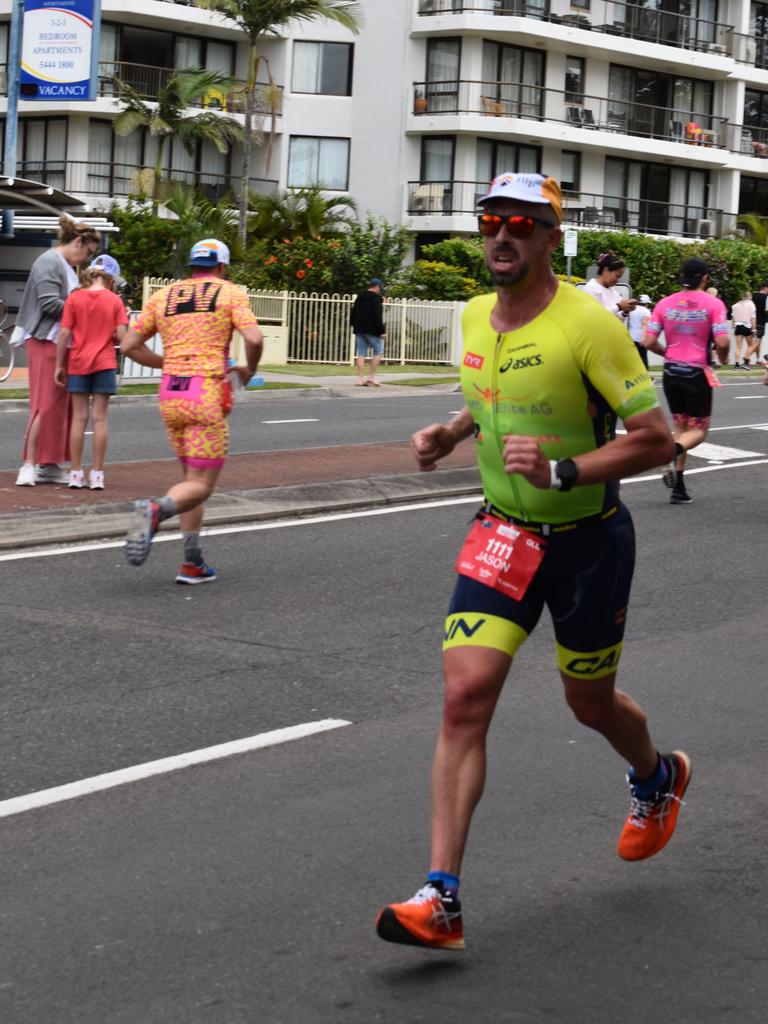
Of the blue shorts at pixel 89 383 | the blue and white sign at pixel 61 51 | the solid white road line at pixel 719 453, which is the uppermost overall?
the blue and white sign at pixel 61 51

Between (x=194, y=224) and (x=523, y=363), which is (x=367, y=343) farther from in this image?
(x=523, y=363)

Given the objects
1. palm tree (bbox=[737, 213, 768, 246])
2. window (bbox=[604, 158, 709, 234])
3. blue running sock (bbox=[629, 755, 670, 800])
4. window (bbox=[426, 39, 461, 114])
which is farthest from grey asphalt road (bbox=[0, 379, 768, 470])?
window (bbox=[604, 158, 709, 234])

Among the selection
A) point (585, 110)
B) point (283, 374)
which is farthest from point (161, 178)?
point (283, 374)

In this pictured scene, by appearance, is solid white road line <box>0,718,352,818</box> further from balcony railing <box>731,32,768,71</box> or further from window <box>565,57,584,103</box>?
balcony railing <box>731,32,768,71</box>

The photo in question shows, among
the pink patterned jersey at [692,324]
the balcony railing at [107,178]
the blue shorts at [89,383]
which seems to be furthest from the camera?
the balcony railing at [107,178]

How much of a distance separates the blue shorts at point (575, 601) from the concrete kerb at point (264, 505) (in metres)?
6.29

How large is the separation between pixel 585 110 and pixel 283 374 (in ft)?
86.0

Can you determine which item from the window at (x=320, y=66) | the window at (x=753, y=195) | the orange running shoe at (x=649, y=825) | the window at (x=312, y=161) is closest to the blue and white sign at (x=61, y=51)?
the window at (x=312, y=161)

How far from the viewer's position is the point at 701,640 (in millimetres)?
8414

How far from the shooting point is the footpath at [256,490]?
1098cm

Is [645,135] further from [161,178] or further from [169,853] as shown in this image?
[169,853]

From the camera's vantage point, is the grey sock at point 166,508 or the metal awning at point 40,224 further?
the metal awning at point 40,224

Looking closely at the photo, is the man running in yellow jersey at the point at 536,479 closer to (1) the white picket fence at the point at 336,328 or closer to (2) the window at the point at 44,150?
(1) the white picket fence at the point at 336,328

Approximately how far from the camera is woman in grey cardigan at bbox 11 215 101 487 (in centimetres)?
1260
